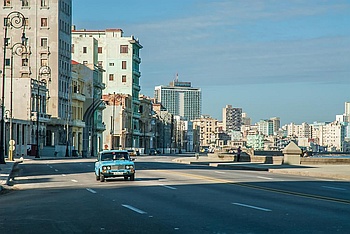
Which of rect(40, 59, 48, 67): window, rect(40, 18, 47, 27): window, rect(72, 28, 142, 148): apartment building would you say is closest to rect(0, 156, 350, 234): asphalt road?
rect(40, 59, 48, 67): window

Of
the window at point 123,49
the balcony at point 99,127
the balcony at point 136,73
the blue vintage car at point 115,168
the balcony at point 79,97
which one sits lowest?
the blue vintage car at point 115,168

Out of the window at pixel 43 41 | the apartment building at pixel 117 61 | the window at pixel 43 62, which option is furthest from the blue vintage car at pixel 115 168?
the apartment building at pixel 117 61

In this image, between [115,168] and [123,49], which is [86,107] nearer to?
[123,49]

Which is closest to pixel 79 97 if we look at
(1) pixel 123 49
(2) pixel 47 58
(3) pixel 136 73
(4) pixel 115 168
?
(2) pixel 47 58

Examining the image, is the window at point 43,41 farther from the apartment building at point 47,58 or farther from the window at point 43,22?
the window at point 43,22

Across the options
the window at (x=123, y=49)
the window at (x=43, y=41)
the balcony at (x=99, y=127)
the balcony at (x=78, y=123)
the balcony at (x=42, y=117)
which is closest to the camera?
the balcony at (x=42, y=117)

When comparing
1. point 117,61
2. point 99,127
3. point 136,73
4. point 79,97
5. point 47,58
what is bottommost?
point 99,127

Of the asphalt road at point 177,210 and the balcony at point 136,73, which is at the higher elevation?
the balcony at point 136,73

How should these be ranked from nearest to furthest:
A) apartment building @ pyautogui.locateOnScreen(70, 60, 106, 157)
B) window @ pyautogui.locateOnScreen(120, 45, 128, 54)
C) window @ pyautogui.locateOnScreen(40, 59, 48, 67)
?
1. window @ pyautogui.locateOnScreen(40, 59, 48, 67)
2. apartment building @ pyautogui.locateOnScreen(70, 60, 106, 157)
3. window @ pyautogui.locateOnScreen(120, 45, 128, 54)

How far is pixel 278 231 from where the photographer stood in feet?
43.5

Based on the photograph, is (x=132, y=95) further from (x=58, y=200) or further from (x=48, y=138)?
(x=58, y=200)

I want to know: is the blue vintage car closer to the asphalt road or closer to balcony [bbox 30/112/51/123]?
the asphalt road

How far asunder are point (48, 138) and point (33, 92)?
1079 centimetres

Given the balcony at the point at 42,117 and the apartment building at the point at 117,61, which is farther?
the apartment building at the point at 117,61
